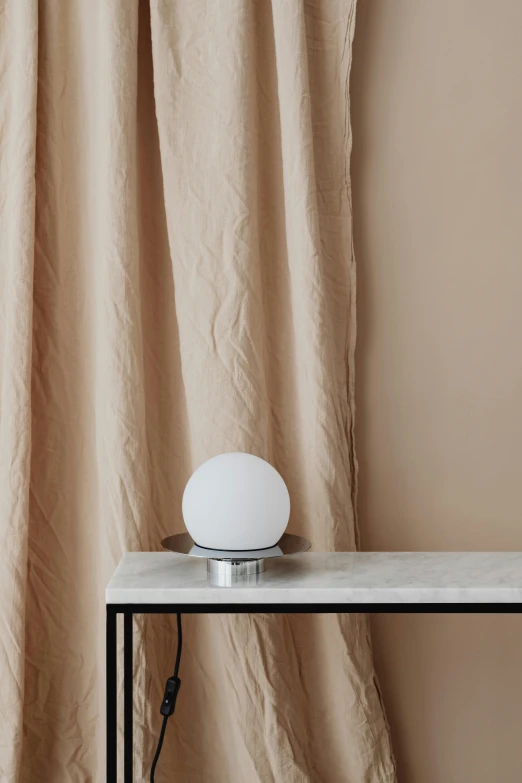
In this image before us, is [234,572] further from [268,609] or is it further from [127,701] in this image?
[127,701]

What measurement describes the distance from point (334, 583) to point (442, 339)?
20.3 inches

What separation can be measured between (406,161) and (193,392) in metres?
0.55

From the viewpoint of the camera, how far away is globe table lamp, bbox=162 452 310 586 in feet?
2.96

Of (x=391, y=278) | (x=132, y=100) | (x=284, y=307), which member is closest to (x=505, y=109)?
(x=391, y=278)

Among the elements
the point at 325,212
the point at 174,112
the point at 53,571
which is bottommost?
the point at 53,571

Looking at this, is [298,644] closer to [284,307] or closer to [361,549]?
[361,549]

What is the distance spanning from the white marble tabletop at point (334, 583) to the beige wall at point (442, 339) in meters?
0.22

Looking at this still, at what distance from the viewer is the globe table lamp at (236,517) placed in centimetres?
90

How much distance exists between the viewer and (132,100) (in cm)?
114

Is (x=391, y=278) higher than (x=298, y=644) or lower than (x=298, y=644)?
higher

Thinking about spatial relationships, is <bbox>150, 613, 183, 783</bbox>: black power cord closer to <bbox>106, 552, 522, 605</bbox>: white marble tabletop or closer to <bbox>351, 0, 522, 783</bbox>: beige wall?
<bbox>106, 552, 522, 605</bbox>: white marble tabletop

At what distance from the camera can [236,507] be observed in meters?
0.90

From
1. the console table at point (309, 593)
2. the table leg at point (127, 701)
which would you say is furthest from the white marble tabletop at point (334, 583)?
the table leg at point (127, 701)

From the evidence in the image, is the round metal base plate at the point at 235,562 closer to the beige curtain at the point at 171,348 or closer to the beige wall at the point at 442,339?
the beige curtain at the point at 171,348
